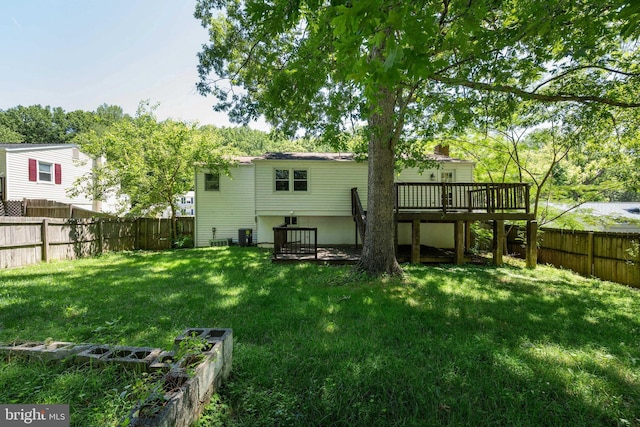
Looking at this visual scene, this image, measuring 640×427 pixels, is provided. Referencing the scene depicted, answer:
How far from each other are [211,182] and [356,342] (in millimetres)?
13054

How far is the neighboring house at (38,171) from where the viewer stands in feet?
45.5

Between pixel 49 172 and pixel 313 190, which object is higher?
pixel 49 172

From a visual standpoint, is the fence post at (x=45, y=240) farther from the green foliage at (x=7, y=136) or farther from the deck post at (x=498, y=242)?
the green foliage at (x=7, y=136)

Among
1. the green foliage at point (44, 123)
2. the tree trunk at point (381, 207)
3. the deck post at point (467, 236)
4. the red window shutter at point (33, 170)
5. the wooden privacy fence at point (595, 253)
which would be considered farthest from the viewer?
the green foliage at point (44, 123)

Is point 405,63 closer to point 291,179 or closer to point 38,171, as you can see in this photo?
point 291,179

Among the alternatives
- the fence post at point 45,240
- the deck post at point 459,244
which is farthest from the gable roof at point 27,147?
the deck post at point 459,244

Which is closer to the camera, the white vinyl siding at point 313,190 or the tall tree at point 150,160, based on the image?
the white vinyl siding at point 313,190

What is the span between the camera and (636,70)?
6535 millimetres

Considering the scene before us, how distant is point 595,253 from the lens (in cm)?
916

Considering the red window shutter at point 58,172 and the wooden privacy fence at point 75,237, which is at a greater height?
the red window shutter at point 58,172

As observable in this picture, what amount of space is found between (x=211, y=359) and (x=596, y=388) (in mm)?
3450

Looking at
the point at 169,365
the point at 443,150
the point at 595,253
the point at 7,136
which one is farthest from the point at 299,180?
the point at 7,136

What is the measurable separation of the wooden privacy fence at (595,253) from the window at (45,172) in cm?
2527

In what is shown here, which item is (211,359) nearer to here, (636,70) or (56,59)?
(636,70)
